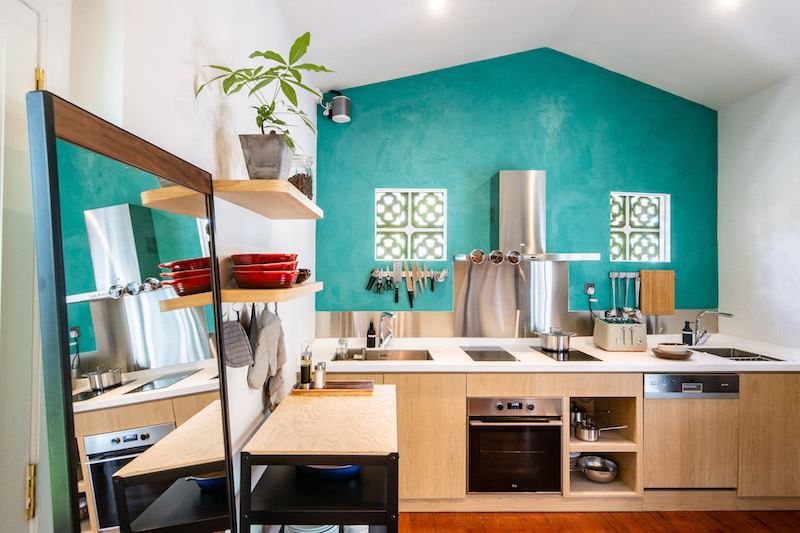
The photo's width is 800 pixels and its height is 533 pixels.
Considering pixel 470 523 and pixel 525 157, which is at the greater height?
pixel 525 157

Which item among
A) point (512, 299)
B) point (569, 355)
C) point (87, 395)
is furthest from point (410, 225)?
point (87, 395)

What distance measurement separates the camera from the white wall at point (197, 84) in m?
0.95

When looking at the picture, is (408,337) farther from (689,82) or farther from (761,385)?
(689,82)

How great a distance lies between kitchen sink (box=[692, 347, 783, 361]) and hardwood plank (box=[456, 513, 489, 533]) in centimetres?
197

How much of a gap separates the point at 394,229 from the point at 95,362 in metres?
2.76

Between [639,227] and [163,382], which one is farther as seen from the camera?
[639,227]

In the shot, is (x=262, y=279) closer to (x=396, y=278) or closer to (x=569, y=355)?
(x=396, y=278)

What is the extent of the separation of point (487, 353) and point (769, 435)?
180 cm

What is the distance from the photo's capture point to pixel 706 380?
2613mm

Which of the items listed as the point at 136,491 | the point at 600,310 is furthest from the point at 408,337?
the point at 136,491

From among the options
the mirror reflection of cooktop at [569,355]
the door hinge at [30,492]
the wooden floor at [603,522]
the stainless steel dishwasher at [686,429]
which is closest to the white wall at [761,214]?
the stainless steel dishwasher at [686,429]

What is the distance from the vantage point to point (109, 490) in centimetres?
73

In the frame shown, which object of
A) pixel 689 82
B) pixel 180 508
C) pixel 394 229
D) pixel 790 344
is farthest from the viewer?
pixel 394 229

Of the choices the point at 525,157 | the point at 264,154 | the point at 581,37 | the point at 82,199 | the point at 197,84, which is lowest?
the point at 82,199
